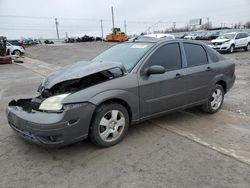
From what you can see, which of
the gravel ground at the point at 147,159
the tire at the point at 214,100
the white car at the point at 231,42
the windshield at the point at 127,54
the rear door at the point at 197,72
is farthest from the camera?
the white car at the point at 231,42

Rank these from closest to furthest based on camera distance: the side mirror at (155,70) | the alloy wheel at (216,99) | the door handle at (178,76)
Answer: the side mirror at (155,70)
the door handle at (178,76)
the alloy wheel at (216,99)

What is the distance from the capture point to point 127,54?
4785 millimetres

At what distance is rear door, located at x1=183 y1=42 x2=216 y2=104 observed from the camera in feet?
16.5

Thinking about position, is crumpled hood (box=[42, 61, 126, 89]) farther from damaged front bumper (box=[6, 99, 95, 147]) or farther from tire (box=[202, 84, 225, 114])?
tire (box=[202, 84, 225, 114])

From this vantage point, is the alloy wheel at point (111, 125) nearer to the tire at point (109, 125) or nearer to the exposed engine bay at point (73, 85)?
the tire at point (109, 125)

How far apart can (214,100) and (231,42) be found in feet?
57.6

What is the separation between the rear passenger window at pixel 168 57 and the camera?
4562 millimetres

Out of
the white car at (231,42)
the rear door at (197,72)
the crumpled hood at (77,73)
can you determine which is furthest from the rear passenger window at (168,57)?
the white car at (231,42)

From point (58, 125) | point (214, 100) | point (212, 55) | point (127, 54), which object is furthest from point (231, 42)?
point (58, 125)

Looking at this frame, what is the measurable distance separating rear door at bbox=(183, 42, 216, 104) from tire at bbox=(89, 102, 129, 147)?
4.93 ft

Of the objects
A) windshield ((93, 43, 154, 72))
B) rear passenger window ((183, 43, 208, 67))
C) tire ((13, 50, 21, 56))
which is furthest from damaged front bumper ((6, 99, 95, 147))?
tire ((13, 50, 21, 56))

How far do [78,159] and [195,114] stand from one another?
2.84 m

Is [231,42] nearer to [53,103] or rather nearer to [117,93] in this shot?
[117,93]

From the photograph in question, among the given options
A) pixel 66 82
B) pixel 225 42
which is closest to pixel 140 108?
pixel 66 82
